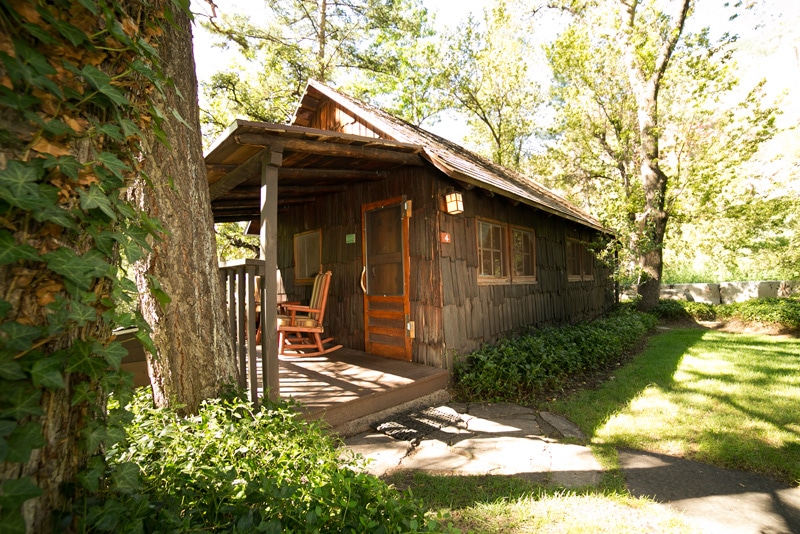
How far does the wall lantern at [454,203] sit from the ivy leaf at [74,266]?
4.35 meters

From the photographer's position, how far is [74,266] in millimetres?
1104

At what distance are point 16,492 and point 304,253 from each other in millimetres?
6902

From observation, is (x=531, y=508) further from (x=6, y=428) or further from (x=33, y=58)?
(x=33, y=58)

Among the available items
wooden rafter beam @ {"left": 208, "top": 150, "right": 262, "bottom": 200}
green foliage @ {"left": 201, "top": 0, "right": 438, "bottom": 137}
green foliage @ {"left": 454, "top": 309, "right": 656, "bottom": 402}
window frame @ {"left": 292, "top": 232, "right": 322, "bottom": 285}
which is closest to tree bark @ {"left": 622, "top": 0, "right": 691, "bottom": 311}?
green foliage @ {"left": 454, "top": 309, "right": 656, "bottom": 402}

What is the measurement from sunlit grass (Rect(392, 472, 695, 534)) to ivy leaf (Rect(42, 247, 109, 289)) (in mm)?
2110

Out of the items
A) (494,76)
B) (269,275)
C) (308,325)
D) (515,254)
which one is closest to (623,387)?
(515,254)

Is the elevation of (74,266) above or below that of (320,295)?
above

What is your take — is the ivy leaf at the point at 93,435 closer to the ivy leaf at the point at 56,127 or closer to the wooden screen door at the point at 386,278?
the ivy leaf at the point at 56,127

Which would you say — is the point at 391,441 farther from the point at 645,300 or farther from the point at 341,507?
the point at 645,300

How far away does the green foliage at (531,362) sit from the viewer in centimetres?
506

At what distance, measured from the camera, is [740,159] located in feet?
A: 36.5

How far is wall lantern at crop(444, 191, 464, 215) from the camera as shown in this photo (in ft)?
17.0

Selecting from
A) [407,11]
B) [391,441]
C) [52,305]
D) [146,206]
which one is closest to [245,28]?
[407,11]

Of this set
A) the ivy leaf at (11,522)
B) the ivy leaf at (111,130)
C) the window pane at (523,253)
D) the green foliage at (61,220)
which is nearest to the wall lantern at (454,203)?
the window pane at (523,253)
